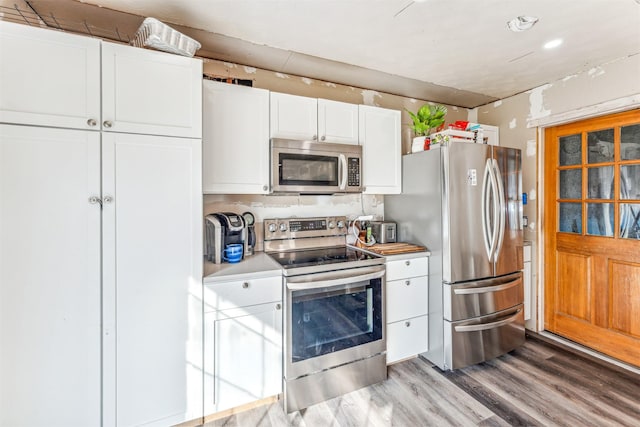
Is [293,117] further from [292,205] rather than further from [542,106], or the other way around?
[542,106]

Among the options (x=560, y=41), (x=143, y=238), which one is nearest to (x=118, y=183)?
(x=143, y=238)

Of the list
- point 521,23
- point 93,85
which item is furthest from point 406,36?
point 93,85

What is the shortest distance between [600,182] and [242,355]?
126 inches

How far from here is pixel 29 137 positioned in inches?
53.8

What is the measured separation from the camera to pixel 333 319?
2.02m

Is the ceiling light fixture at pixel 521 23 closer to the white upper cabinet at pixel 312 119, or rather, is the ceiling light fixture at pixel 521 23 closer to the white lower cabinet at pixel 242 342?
the white upper cabinet at pixel 312 119

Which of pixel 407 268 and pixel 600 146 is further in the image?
pixel 600 146

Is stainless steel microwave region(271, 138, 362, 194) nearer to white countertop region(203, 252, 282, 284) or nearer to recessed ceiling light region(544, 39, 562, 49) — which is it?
white countertop region(203, 252, 282, 284)

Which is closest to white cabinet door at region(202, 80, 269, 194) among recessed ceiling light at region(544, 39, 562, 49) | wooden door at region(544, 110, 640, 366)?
recessed ceiling light at region(544, 39, 562, 49)

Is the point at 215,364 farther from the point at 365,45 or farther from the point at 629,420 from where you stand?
the point at 629,420

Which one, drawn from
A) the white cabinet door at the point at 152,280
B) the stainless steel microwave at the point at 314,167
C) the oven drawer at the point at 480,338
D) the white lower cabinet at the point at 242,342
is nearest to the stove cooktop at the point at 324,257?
the white lower cabinet at the point at 242,342

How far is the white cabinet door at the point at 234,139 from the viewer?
1974 mm

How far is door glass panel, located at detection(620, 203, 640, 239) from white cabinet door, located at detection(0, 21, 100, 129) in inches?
147

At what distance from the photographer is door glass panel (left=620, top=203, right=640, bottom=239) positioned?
7.64ft
